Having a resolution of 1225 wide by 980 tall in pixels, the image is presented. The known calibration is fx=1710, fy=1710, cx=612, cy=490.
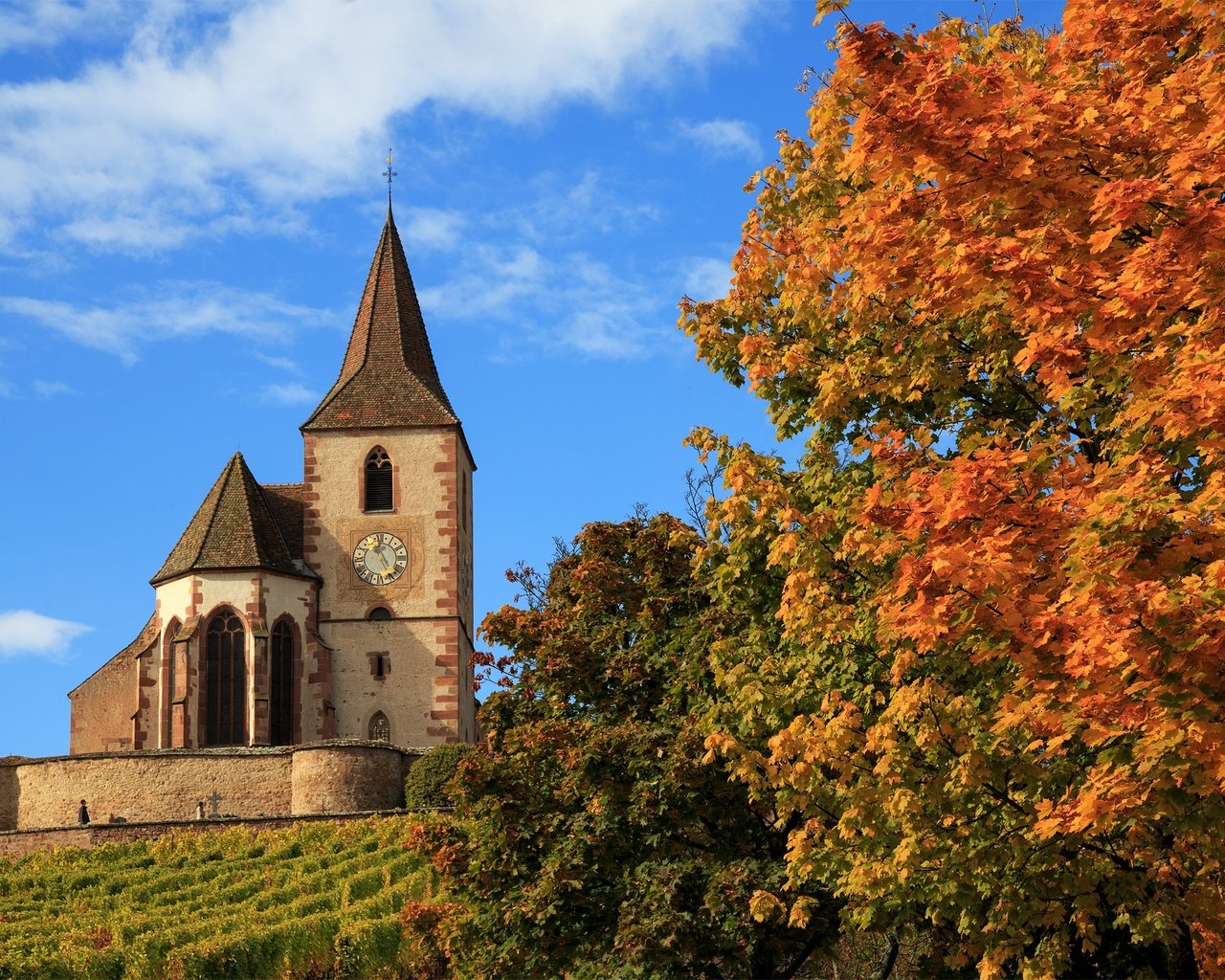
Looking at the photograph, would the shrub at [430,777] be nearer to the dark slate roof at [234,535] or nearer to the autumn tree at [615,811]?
the dark slate roof at [234,535]

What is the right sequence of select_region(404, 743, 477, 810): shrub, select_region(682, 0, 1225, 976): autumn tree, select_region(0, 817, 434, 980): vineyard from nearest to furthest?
select_region(682, 0, 1225, 976): autumn tree
select_region(0, 817, 434, 980): vineyard
select_region(404, 743, 477, 810): shrub

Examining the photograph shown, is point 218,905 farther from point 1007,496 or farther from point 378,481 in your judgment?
point 378,481

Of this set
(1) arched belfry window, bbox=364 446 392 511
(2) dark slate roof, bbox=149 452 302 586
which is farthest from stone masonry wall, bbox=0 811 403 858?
(1) arched belfry window, bbox=364 446 392 511

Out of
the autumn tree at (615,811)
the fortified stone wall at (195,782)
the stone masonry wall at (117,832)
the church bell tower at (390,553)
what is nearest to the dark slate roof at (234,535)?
the church bell tower at (390,553)

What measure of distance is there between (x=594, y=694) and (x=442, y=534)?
35.5m

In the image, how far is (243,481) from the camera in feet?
181

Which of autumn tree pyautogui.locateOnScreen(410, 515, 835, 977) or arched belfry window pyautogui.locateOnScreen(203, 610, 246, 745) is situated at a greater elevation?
arched belfry window pyautogui.locateOnScreen(203, 610, 246, 745)

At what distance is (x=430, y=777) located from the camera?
42.8 m

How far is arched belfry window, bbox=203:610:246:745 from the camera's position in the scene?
5150 cm

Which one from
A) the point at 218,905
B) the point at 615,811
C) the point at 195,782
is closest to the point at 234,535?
the point at 195,782

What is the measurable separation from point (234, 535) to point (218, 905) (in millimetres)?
23509

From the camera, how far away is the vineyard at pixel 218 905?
26375 millimetres

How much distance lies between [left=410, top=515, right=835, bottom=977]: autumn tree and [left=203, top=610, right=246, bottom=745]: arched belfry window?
3143cm

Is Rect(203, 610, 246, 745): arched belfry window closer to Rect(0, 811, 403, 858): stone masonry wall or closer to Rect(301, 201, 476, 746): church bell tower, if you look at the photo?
Rect(301, 201, 476, 746): church bell tower
